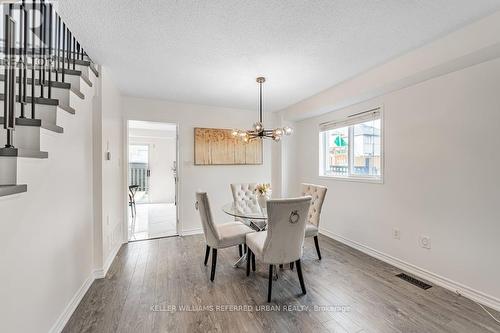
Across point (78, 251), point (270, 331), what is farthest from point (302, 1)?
point (78, 251)

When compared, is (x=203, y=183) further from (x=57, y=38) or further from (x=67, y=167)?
(x=57, y=38)

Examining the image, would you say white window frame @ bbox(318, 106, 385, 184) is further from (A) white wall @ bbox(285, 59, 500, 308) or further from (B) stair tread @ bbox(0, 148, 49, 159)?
(B) stair tread @ bbox(0, 148, 49, 159)

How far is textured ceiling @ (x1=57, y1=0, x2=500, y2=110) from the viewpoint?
1.60m

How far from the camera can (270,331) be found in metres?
1.65

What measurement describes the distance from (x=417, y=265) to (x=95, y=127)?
13.2 feet

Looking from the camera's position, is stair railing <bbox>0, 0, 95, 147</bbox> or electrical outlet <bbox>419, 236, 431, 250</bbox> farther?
electrical outlet <bbox>419, 236, 431, 250</bbox>

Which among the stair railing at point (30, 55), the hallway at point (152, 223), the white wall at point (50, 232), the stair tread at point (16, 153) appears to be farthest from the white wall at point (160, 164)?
the stair tread at point (16, 153)

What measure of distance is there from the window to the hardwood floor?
1346 mm

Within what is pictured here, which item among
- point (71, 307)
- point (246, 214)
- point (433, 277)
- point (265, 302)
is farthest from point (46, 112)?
point (433, 277)

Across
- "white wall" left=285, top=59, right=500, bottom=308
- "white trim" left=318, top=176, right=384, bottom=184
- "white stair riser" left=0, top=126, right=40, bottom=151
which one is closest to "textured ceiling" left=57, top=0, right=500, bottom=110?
"white wall" left=285, top=59, right=500, bottom=308

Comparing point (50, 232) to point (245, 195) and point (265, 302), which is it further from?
point (245, 195)

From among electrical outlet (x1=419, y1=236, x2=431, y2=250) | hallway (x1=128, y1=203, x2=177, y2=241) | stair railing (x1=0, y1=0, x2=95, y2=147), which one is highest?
stair railing (x1=0, y1=0, x2=95, y2=147)

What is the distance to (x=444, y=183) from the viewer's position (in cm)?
229

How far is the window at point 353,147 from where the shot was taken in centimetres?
313
